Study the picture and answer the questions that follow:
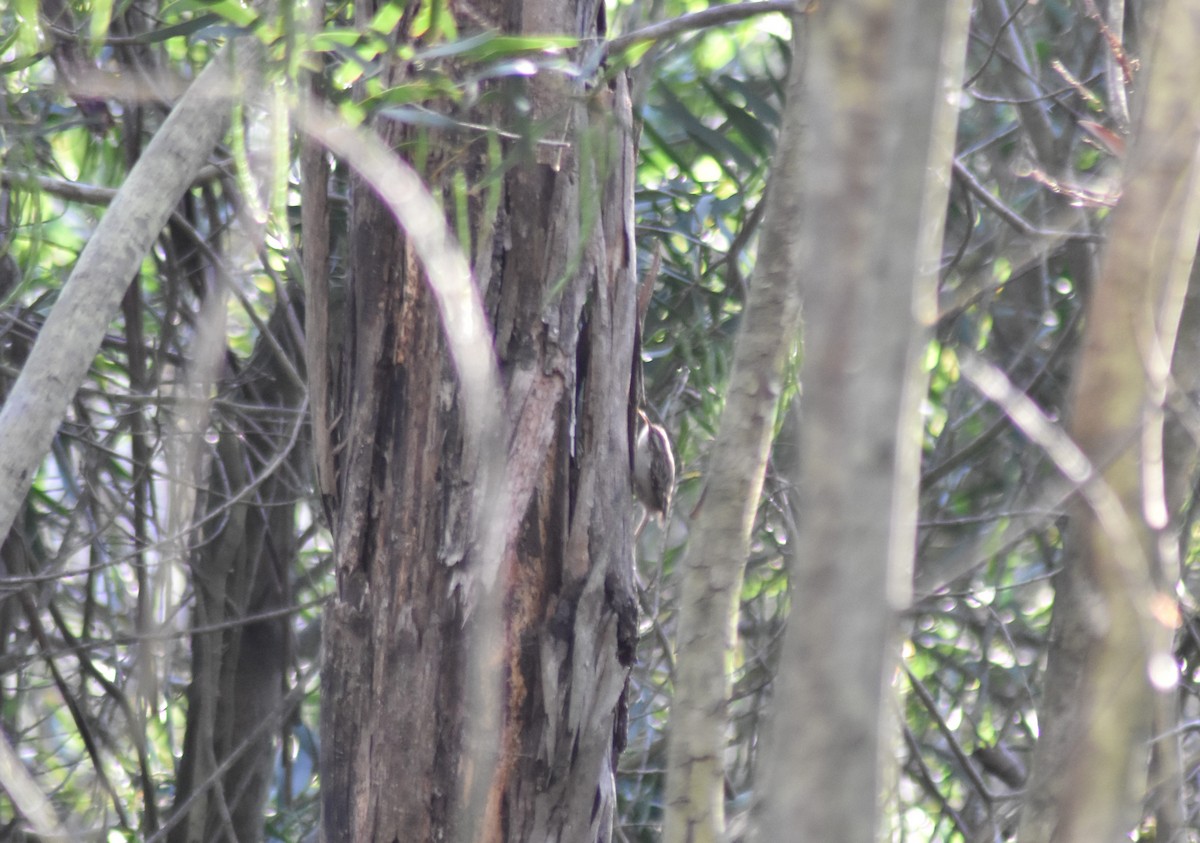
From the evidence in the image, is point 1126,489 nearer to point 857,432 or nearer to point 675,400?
point 857,432

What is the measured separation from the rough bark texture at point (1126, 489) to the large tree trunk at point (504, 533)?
2.08 feet

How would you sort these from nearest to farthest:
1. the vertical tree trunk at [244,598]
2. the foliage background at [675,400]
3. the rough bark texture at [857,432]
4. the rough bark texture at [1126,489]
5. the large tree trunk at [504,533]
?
the rough bark texture at [857,432] < the rough bark texture at [1126,489] < the large tree trunk at [504,533] < the foliage background at [675,400] < the vertical tree trunk at [244,598]

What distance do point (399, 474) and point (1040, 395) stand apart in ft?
6.57

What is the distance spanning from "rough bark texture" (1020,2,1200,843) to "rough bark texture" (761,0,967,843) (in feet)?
0.69

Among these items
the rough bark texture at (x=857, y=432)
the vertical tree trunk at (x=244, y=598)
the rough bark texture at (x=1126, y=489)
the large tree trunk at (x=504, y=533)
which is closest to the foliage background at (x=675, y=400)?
the vertical tree trunk at (x=244, y=598)

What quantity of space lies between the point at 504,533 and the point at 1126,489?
0.69 m

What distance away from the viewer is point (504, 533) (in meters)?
1.32

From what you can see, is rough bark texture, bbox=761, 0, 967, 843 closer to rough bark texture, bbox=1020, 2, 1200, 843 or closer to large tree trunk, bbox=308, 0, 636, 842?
rough bark texture, bbox=1020, 2, 1200, 843

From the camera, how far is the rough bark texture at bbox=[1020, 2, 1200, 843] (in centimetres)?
73

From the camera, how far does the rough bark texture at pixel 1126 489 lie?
28.6 inches

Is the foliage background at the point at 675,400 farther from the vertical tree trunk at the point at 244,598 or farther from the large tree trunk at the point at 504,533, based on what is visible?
the large tree trunk at the point at 504,533

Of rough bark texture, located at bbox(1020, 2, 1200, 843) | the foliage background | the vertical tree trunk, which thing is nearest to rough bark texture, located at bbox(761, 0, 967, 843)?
rough bark texture, located at bbox(1020, 2, 1200, 843)

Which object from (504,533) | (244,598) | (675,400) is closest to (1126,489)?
(504,533)

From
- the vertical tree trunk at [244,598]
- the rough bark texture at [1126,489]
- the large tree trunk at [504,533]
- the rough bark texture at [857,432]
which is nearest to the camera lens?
the rough bark texture at [857,432]
